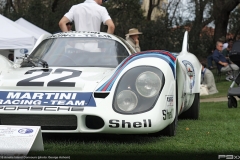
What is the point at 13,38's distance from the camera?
13836mm

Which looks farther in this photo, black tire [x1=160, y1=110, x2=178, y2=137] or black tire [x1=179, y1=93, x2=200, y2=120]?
black tire [x1=179, y1=93, x2=200, y2=120]

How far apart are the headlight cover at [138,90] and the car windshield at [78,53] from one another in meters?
1.04

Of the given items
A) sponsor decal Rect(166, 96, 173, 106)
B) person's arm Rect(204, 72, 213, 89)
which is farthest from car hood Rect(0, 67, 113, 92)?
person's arm Rect(204, 72, 213, 89)

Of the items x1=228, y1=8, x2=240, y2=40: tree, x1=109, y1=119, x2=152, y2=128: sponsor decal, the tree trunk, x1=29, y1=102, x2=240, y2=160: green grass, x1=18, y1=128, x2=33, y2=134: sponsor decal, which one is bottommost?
x1=228, y1=8, x2=240, y2=40: tree

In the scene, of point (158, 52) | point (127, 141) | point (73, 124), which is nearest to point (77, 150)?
point (73, 124)

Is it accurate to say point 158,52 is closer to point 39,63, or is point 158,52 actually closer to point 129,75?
point 129,75

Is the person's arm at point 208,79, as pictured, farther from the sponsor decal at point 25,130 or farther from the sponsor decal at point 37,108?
the sponsor decal at point 25,130

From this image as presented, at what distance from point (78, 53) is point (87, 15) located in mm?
1664

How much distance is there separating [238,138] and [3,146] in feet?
7.60

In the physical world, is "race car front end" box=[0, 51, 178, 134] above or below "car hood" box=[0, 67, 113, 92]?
below

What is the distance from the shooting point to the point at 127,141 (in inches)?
185

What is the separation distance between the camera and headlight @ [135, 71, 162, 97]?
4.47 meters

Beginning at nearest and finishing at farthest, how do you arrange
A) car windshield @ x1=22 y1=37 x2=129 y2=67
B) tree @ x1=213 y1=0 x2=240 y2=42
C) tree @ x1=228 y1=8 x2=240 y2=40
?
car windshield @ x1=22 y1=37 x2=129 y2=67, tree @ x1=213 y1=0 x2=240 y2=42, tree @ x1=228 y1=8 x2=240 y2=40

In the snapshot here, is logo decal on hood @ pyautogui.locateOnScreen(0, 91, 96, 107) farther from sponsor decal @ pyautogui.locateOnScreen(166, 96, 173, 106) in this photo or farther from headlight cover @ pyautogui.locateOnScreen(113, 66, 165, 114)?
sponsor decal @ pyautogui.locateOnScreen(166, 96, 173, 106)
